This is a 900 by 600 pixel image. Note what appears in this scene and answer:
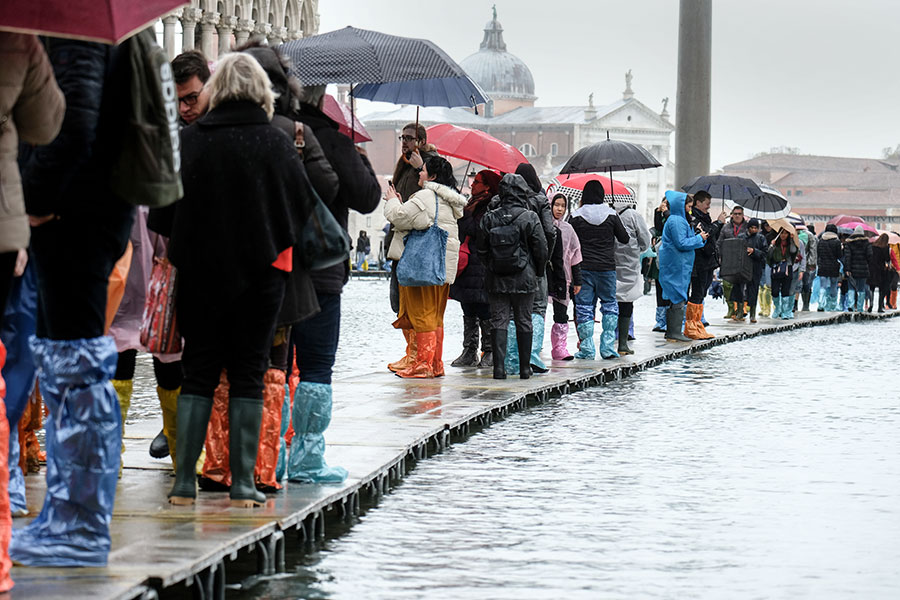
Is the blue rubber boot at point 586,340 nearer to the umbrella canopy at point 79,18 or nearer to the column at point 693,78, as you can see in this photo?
the umbrella canopy at point 79,18

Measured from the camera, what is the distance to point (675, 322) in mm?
18484

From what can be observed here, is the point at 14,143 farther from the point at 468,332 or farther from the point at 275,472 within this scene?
the point at 468,332

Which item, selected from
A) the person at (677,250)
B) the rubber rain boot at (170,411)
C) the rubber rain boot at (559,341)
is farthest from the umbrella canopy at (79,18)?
the person at (677,250)

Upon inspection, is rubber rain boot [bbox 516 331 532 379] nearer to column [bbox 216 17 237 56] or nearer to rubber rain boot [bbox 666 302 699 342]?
rubber rain boot [bbox 666 302 699 342]

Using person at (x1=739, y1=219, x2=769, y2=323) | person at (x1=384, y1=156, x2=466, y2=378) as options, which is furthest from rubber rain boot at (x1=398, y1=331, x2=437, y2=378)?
person at (x1=739, y1=219, x2=769, y2=323)

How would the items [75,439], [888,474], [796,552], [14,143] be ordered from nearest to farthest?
[14,143], [75,439], [796,552], [888,474]

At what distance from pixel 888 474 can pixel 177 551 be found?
441 centimetres

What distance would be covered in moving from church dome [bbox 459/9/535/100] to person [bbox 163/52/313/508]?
14073 cm

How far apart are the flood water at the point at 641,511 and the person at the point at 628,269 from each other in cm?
342

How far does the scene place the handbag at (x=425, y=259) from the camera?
39.1ft

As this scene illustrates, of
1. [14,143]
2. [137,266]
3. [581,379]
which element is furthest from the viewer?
[581,379]

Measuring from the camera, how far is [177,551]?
17.7ft

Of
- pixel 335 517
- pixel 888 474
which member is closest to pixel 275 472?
pixel 335 517

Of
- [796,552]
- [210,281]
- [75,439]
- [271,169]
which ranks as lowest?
[796,552]
